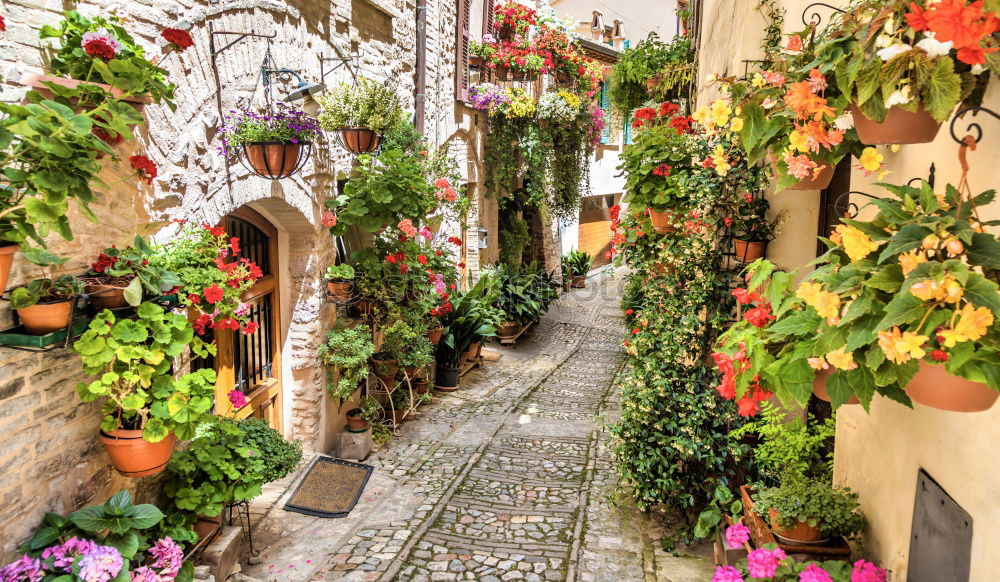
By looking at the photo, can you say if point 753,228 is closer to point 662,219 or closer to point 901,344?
point 662,219

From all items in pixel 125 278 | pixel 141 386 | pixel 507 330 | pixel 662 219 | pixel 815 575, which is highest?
pixel 662 219

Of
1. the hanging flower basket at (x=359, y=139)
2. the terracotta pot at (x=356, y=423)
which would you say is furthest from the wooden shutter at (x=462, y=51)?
the terracotta pot at (x=356, y=423)

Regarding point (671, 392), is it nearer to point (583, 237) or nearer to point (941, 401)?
point (941, 401)

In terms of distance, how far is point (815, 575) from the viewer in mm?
2498

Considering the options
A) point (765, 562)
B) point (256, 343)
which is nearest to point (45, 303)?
point (256, 343)

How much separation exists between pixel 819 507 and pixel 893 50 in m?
2.05

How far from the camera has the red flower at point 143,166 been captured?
11.8ft

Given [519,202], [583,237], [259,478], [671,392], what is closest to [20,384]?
[259,478]

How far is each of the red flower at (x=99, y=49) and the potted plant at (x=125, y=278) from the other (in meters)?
0.90

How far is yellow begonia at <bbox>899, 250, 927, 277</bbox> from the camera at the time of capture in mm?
1684

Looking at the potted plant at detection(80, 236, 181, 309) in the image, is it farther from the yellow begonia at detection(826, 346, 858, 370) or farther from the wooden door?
the yellow begonia at detection(826, 346, 858, 370)

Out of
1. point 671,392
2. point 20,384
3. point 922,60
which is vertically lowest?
point 671,392

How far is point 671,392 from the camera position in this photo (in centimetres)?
505

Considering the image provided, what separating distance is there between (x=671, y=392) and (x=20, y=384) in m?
4.02
